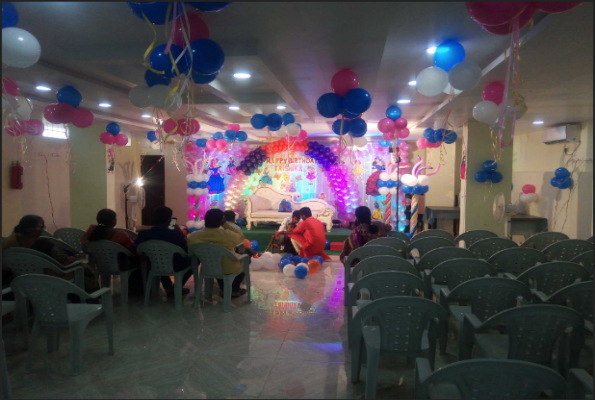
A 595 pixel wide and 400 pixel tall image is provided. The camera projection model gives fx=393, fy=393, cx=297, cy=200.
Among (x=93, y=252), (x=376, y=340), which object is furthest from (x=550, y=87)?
(x=93, y=252)

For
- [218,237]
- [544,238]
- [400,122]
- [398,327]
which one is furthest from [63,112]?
[544,238]

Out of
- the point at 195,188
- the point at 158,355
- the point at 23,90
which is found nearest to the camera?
the point at 158,355

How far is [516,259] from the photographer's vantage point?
3.70m

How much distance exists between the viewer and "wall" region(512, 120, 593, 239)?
7.51m

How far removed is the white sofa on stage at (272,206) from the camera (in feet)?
32.0

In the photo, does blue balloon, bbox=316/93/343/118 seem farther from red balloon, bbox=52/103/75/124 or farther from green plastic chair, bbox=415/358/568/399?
green plastic chair, bbox=415/358/568/399

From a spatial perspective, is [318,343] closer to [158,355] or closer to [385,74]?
[158,355]

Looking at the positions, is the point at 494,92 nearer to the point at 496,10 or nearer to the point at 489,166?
the point at 496,10

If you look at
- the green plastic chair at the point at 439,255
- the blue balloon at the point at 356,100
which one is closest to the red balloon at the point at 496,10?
the blue balloon at the point at 356,100

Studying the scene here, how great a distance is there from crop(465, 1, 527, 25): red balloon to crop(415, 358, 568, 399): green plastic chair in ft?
6.67

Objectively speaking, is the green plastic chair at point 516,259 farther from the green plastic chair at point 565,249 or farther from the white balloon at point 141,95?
the white balloon at point 141,95

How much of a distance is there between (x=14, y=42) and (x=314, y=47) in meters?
2.39

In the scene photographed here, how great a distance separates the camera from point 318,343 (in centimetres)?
335

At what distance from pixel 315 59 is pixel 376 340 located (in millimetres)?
2912
